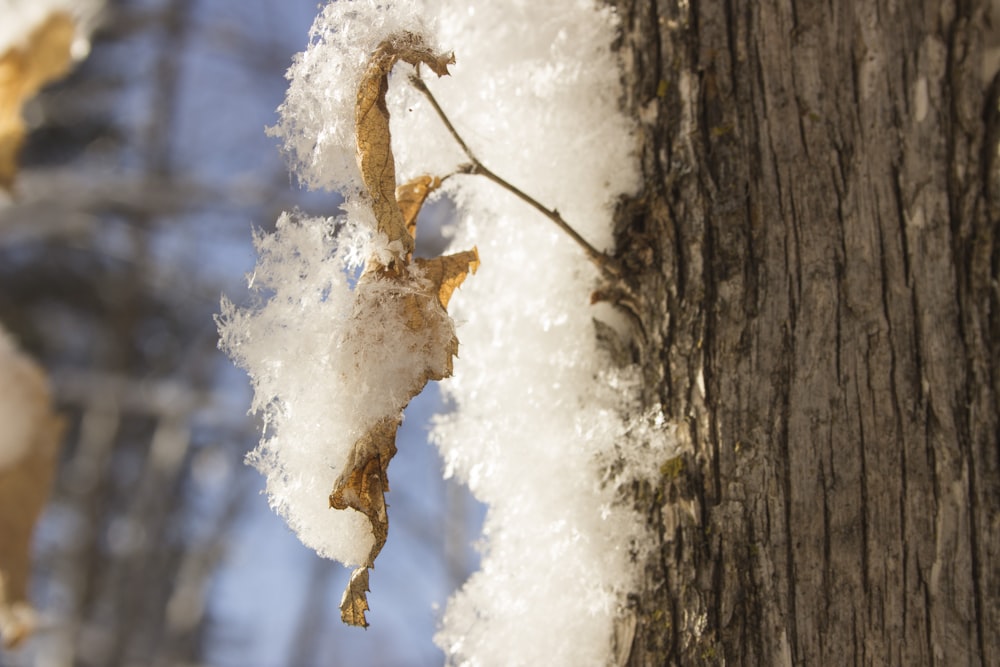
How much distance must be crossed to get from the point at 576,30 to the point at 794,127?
31cm

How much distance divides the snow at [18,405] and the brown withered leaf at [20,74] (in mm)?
306

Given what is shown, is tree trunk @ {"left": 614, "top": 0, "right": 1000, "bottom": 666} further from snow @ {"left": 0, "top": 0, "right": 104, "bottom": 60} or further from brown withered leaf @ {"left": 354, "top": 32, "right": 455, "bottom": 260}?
snow @ {"left": 0, "top": 0, "right": 104, "bottom": 60}

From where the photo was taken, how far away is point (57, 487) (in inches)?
367

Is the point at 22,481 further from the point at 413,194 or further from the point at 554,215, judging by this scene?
the point at 554,215

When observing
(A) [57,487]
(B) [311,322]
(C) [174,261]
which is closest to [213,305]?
(C) [174,261]

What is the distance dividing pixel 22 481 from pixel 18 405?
0.11m

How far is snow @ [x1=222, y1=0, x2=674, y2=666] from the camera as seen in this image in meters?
0.79

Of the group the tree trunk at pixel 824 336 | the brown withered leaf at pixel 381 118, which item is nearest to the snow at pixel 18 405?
the brown withered leaf at pixel 381 118

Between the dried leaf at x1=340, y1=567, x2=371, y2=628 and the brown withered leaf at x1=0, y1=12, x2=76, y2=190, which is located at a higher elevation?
the brown withered leaf at x1=0, y1=12, x2=76, y2=190

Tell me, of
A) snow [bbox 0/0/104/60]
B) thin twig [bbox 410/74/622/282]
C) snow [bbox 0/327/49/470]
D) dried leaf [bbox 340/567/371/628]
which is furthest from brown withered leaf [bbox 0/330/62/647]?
thin twig [bbox 410/74/622/282]

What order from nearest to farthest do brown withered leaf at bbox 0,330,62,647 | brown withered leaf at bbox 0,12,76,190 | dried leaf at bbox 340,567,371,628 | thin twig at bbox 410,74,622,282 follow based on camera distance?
dried leaf at bbox 340,567,371,628 < thin twig at bbox 410,74,622,282 < brown withered leaf at bbox 0,330,62,647 < brown withered leaf at bbox 0,12,76,190

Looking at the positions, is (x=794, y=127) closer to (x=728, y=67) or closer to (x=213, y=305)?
(x=728, y=67)

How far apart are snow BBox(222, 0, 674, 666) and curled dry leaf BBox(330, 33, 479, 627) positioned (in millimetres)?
19

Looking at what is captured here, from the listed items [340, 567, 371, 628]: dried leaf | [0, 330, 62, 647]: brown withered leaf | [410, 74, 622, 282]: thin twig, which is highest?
[410, 74, 622, 282]: thin twig
